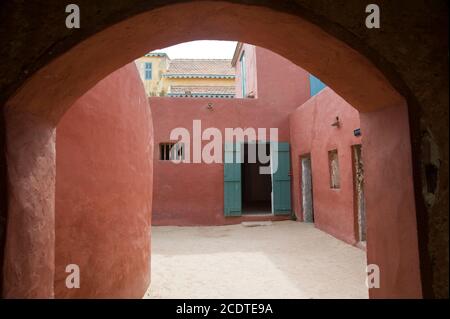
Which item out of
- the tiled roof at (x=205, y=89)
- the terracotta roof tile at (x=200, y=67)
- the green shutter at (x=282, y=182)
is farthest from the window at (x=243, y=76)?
the terracotta roof tile at (x=200, y=67)

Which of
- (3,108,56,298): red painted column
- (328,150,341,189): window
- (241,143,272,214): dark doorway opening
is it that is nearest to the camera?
(3,108,56,298): red painted column

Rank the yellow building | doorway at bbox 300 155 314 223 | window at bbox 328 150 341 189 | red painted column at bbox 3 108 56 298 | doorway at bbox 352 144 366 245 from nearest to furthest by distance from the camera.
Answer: red painted column at bbox 3 108 56 298 < doorway at bbox 352 144 366 245 < window at bbox 328 150 341 189 < doorway at bbox 300 155 314 223 < the yellow building

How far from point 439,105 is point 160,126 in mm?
9177

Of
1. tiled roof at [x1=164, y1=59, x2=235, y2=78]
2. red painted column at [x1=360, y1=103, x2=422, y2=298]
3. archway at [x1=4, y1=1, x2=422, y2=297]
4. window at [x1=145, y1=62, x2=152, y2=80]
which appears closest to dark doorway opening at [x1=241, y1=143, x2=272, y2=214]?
tiled roof at [x1=164, y1=59, x2=235, y2=78]

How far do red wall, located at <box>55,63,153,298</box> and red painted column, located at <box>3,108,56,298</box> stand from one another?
755 millimetres

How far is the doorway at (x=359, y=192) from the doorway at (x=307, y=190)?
2.97 meters

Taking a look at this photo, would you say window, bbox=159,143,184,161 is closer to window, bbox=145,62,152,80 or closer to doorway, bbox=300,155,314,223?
doorway, bbox=300,155,314,223

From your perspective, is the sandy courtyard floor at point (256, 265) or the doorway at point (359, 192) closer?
the sandy courtyard floor at point (256, 265)

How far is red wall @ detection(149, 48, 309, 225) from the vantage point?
9.83m

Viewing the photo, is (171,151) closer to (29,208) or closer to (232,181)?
(232,181)

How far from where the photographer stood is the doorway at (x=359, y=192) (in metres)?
6.43

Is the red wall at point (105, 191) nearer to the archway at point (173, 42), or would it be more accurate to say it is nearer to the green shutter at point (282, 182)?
the archway at point (173, 42)

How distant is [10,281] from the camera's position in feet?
4.36
